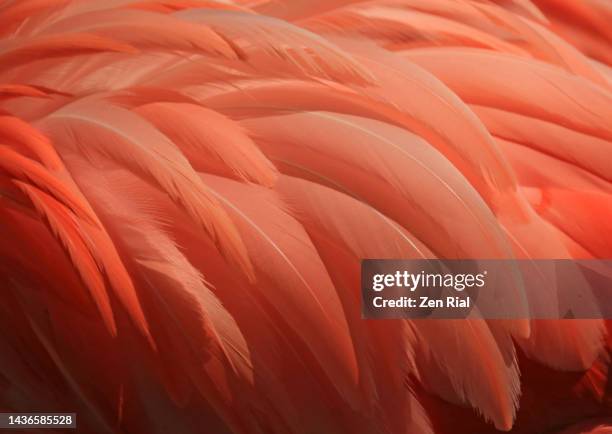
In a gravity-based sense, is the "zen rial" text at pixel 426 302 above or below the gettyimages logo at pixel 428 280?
below

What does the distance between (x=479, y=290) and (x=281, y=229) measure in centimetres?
28

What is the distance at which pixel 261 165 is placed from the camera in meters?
1.10

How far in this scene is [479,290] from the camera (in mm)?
1107

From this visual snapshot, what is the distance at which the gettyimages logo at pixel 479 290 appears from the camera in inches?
43.4

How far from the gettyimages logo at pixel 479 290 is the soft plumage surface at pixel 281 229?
0.02 meters

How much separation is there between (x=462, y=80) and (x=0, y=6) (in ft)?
2.13

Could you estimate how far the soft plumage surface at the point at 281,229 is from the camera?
109cm

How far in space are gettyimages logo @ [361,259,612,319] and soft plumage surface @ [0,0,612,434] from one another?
0.02 meters

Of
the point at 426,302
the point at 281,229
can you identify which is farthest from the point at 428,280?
the point at 281,229

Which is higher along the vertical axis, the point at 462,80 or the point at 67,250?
the point at 462,80

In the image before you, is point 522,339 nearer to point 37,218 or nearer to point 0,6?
point 37,218

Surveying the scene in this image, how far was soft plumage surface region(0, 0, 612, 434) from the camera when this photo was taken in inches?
42.9

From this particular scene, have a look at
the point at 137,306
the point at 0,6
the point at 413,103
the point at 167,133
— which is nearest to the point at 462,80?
the point at 413,103

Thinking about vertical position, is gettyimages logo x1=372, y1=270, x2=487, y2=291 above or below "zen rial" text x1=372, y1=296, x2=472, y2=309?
above
